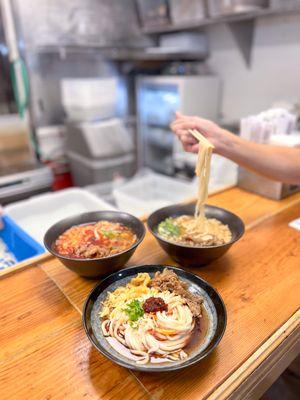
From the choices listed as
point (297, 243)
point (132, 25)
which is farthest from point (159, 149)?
point (297, 243)

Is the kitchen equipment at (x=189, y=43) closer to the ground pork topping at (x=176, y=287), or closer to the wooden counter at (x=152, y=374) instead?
the wooden counter at (x=152, y=374)

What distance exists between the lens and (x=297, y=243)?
1.34m

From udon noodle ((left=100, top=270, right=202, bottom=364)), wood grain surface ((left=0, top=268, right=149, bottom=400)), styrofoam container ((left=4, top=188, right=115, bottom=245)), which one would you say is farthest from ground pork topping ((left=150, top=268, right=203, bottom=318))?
styrofoam container ((left=4, top=188, right=115, bottom=245))

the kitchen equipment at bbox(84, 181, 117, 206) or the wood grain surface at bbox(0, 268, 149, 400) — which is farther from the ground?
the wood grain surface at bbox(0, 268, 149, 400)

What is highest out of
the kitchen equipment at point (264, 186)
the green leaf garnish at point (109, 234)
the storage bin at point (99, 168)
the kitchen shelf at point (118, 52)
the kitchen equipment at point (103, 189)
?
the kitchen shelf at point (118, 52)

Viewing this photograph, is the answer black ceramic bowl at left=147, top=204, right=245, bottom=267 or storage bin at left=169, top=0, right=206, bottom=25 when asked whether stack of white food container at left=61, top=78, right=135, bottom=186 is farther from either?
black ceramic bowl at left=147, top=204, right=245, bottom=267

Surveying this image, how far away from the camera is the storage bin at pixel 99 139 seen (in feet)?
11.7

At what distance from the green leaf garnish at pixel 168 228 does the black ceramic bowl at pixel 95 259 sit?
0.32ft

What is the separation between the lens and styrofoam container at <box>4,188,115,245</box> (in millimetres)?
2088

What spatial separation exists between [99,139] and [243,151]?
7.79ft

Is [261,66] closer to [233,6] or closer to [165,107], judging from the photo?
[233,6]

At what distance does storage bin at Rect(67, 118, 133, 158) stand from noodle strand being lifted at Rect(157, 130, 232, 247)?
2.29 m

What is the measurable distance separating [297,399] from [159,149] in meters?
3.65

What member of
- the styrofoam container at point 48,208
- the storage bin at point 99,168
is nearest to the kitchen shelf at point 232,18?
the storage bin at point 99,168
